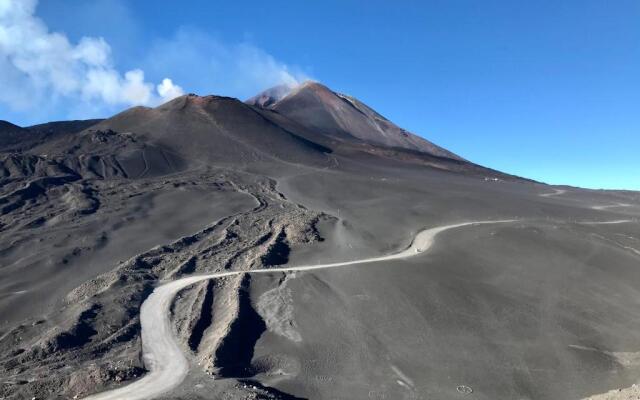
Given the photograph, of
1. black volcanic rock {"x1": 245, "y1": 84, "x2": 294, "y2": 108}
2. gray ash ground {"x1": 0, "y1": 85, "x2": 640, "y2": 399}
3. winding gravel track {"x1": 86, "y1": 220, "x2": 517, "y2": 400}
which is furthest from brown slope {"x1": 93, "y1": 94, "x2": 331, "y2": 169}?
black volcanic rock {"x1": 245, "y1": 84, "x2": 294, "y2": 108}

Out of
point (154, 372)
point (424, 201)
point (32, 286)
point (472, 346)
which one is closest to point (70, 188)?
point (32, 286)

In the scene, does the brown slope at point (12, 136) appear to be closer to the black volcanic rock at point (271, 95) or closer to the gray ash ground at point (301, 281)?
the gray ash ground at point (301, 281)

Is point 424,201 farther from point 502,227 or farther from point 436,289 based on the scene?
point 436,289

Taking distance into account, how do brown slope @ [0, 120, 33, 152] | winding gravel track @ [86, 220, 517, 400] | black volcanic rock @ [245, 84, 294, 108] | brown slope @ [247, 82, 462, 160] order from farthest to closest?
black volcanic rock @ [245, 84, 294, 108] → brown slope @ [247, 82, 462, 160] → brown slope @ [0, 120, 33, 152] → winding gravel track @ [86, 220, 517, 400]

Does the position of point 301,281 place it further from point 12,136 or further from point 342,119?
point 342,119

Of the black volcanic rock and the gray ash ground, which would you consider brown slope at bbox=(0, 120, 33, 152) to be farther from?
the black volcanic rock

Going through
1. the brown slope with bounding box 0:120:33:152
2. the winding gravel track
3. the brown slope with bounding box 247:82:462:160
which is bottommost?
the winding gravel track

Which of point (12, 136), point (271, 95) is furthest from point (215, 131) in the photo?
point (271, 95)

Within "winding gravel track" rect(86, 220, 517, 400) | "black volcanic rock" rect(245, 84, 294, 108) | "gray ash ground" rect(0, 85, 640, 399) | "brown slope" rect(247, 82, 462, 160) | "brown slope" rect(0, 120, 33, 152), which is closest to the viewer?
"winding gravel track" rect(86, 220, 517, 400)
